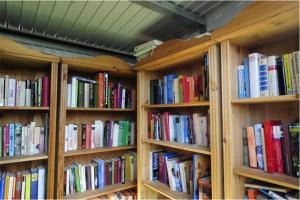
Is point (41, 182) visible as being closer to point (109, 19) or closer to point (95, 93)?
point (95, 93)

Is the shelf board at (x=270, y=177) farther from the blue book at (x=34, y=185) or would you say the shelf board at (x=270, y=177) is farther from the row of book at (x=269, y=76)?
the blue book at (x=34, y=185)

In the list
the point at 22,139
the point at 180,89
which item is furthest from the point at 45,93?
the point at 180,89

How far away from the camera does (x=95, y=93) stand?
1837 mm

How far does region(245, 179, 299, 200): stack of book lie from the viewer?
100 cm

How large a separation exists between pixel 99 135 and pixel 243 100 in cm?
133

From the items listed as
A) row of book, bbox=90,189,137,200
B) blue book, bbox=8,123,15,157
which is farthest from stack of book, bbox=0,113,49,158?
row of book, bbox=90,189,137,200

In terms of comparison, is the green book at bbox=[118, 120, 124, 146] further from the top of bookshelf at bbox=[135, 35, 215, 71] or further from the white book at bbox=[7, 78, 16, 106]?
the white book at bbox=[7, 78, 16, 106]

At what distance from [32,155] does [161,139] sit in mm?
1049

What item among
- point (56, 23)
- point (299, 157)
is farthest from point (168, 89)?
point (56, 23)

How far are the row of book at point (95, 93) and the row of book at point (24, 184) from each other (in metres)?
0.61

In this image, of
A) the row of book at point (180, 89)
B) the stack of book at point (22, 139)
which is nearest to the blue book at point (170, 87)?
the row of book at point (180, 89)

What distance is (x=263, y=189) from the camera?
106 cm

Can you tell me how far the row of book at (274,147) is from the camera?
0.95m

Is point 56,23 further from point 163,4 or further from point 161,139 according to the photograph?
point 161,139
